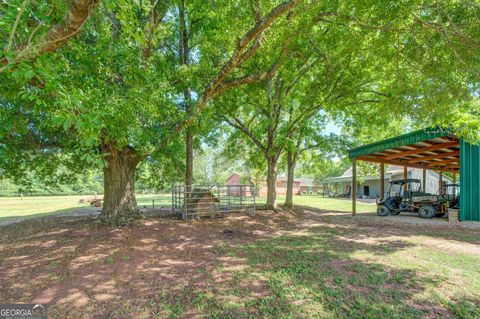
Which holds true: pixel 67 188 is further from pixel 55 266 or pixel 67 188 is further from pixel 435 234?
pixel 435 234

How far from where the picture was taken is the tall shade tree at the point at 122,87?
3.42 meters

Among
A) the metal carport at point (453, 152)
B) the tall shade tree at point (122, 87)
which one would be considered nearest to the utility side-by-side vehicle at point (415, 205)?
the metal carport at point (453, 152)

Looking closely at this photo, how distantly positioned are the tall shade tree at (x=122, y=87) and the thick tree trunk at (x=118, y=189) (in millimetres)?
32

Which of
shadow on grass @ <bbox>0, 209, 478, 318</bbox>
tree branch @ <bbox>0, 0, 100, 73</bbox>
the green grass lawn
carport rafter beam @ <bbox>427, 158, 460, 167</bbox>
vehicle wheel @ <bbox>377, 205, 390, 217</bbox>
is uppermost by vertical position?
tree branch @ <bbox>0, 0, 100, 73</bbox>

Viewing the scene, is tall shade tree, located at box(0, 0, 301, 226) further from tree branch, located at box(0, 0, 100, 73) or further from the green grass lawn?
the green grass lawn

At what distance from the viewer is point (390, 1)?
16.7ft

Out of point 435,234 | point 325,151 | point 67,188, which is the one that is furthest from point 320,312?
point 67,188

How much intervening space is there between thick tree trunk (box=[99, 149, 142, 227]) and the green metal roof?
35.5 feet

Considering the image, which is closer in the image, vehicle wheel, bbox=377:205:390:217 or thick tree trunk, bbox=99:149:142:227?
thick tree trunk, bbox=99:149:142:227

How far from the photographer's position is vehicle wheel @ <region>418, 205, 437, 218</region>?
11.6 metres

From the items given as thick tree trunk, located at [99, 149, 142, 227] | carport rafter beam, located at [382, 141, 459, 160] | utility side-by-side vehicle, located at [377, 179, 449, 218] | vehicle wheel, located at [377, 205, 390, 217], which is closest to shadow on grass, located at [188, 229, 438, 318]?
thick tree trunk, located at [99, 149, 142, 227]

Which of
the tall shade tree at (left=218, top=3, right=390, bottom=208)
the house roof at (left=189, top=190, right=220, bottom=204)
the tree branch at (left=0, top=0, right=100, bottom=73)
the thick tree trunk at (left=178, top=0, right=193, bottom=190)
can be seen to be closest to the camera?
the tree branch at (left=0, top=0, right=100, bottom=73)

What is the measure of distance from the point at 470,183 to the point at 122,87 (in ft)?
42.9

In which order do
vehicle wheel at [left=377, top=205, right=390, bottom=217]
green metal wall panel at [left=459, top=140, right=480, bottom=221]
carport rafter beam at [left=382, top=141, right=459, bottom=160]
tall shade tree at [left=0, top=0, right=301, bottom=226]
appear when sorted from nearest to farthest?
tall shade tree at [left=0, top=0, right=301, bottom=226]
green metal wall panel at [left=459, top=140, right=480, bottom=221]
carport rafter beam at [left=382, top=141, right=459, bottom=160]
vehicle wheel at [left=377, top=205, right=390, bottom=217]
